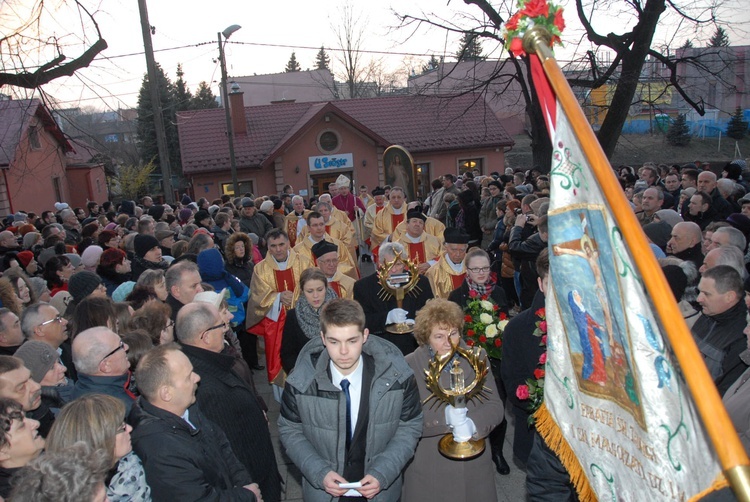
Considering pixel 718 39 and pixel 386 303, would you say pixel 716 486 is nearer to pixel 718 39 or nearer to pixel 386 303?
pixel 386 303

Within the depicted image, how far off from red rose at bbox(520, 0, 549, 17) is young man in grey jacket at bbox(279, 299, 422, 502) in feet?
6.26

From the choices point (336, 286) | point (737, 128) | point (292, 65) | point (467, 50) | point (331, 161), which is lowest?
point (336, 286)

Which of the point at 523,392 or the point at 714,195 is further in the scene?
the point at 714,195

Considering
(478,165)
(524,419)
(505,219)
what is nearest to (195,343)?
(524,419)

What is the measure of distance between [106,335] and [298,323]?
72.5 inches

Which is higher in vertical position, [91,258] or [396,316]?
[91,258]

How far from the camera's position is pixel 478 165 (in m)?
29.8

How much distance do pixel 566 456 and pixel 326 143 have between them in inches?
1024

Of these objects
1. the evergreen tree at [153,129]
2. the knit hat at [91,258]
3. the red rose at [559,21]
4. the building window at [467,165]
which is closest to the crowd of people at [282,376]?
the knit hat at [91,258]

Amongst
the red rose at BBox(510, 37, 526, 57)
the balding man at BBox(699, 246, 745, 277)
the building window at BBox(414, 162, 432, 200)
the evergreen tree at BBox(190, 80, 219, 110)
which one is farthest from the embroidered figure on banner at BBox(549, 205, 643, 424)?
the evergreen tree at BBox(190, 80, 219, 110)

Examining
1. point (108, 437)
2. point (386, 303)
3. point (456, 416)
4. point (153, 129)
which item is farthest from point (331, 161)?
point (108, 437)

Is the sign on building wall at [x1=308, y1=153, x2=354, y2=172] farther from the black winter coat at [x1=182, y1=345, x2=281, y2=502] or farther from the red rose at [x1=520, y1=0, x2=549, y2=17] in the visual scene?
the red rose at [x1=520, y1=0, x2=549, y2=17]

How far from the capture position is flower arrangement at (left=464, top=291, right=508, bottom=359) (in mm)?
4961

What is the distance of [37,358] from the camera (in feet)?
13.0
